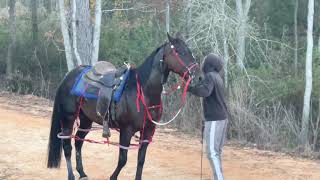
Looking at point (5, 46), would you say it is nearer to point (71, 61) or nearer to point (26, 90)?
point (26, 90)

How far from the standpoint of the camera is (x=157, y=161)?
9.15 metres

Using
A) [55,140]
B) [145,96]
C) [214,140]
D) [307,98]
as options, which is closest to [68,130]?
[55,140]

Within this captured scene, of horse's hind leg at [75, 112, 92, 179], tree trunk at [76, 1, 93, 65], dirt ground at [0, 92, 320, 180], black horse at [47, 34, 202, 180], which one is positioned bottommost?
dirt ground at [0, 92, 320, 180]

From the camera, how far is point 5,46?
20.6m

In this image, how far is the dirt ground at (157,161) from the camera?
818 centimetres

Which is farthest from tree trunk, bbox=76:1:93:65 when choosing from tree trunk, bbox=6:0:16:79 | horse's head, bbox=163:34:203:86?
horse's head, bbox=163:34:203:86

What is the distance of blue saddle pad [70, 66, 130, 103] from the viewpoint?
6652 mm

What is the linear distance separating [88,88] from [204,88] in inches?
69.9

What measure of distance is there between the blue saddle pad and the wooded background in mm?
5360

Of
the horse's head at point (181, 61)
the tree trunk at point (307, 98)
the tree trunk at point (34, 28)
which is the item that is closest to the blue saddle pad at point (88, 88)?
the horse's head at point (181, 61)

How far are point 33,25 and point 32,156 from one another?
12.2m

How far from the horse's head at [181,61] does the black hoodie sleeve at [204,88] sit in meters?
0.10

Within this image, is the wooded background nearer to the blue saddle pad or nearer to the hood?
the hood

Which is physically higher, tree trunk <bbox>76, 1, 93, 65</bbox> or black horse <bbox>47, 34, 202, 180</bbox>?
tree trunk <bbox>76, 1, 93, 65</bbox>
